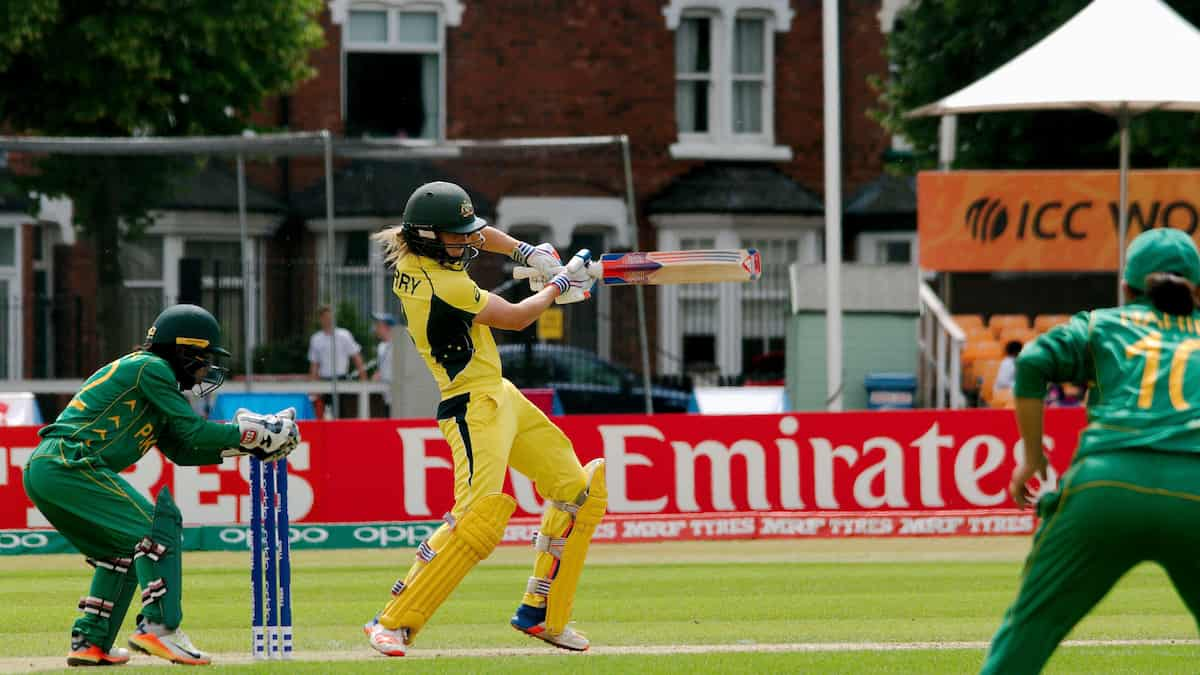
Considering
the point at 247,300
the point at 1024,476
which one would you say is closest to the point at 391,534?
the point at 247,300

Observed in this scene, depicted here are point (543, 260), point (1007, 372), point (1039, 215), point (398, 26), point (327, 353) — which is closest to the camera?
point (543, 260)

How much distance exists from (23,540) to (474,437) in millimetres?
7802

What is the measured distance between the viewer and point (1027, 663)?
5.38 metres

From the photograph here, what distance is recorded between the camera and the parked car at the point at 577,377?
22.4m

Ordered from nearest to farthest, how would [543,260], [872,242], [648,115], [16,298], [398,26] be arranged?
[543,260], [16,298], [398,26], [648,115], [872,242]

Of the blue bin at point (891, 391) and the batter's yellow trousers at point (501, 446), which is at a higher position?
the batter's yellow trousers at point (501, 446)

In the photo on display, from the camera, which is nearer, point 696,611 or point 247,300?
point 696,611

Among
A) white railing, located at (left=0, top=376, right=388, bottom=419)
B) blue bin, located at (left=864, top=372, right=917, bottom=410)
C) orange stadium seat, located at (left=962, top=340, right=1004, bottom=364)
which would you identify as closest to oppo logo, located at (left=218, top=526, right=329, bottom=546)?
white railing, located at (left=0, top=376, right=388, bottom=419)

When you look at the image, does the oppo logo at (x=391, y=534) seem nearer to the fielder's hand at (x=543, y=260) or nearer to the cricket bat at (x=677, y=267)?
the cricket bat at (x=677, y=267)

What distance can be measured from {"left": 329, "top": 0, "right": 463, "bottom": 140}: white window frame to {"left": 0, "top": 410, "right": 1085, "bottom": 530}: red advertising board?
50.8ft

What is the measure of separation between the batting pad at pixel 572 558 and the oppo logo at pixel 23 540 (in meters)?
7.52

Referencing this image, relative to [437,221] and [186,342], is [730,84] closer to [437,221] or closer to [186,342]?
[437,221]

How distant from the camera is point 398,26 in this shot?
97.7 feet

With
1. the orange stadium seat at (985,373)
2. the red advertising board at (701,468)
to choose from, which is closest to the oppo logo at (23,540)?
the red advertising board at (701,468)
